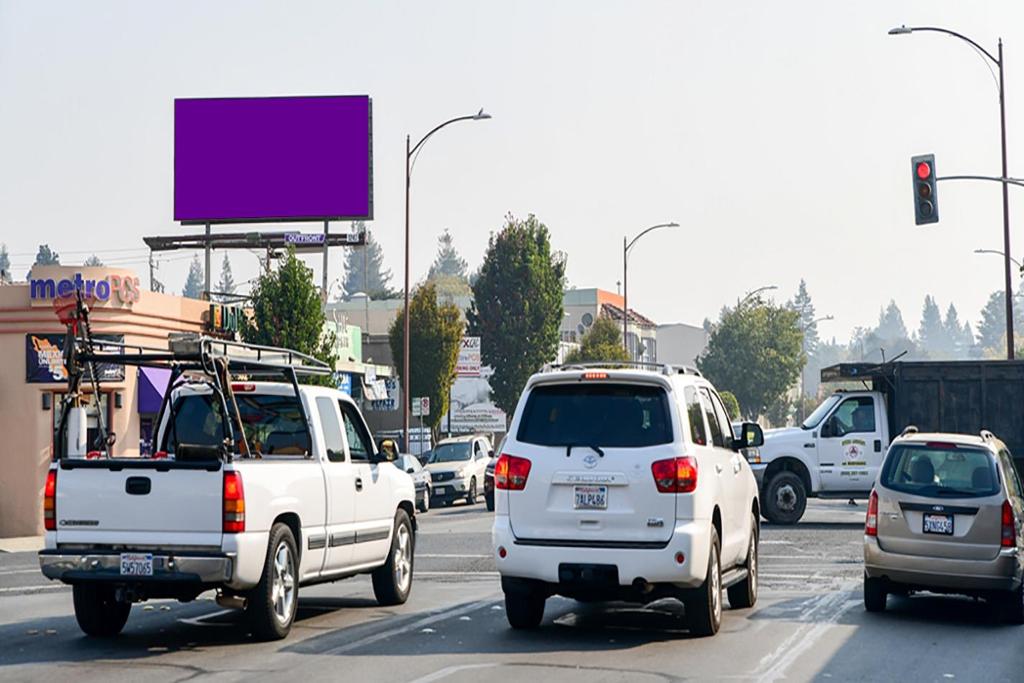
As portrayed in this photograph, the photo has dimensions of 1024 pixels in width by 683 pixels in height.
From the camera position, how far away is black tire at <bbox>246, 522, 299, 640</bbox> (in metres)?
12.2

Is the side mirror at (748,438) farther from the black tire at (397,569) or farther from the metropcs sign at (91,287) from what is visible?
the metropcs sign at (91,287)

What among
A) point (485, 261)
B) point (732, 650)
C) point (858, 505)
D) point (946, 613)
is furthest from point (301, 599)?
point (485, 261)

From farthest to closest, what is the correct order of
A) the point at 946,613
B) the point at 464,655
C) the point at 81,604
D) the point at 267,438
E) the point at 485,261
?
the point at 485,261 < the point at 946,613 < the point at 267,438 < the point at 81,604 < the point at 464,655

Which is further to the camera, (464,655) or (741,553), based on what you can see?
(741,553)

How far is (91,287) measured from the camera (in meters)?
35.2

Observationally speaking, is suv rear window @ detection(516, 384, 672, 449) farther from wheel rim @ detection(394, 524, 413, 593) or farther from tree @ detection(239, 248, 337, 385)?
→ tree @ detection(239, 248, 337, 385)

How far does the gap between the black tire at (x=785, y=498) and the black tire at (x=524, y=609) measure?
1606 centimetres

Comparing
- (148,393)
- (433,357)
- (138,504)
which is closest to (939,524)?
(138,504)

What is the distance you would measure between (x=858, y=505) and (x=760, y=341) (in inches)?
3524

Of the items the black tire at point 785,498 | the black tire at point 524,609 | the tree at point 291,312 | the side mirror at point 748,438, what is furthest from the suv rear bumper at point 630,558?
the tree at point 291,312

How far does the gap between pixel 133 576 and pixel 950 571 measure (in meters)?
7.57

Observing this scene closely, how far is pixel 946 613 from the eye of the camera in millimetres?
15508

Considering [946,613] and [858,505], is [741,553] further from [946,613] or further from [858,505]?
[858,505]

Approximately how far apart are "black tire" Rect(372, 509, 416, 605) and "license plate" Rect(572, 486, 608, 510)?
10.9 feet
